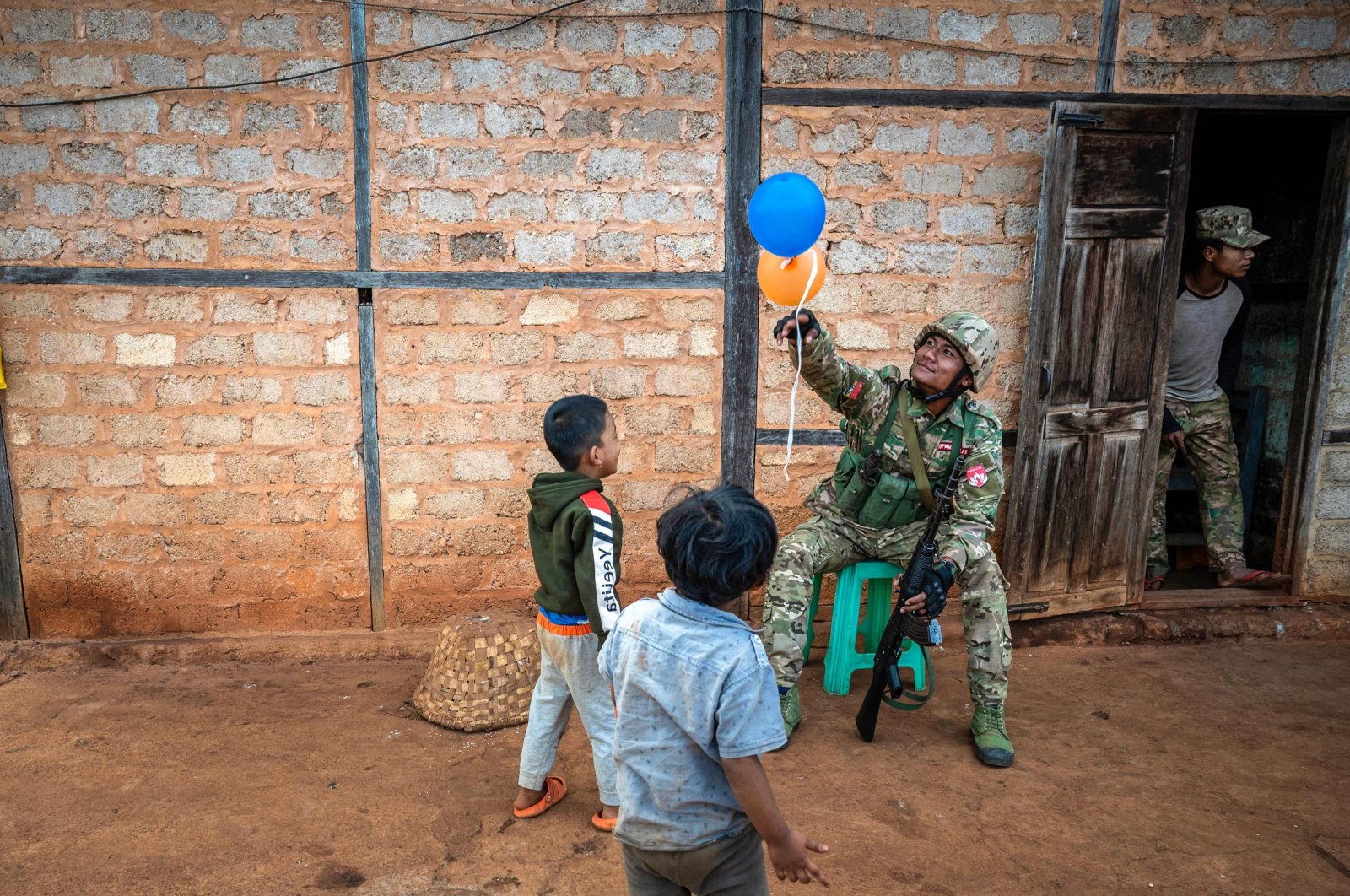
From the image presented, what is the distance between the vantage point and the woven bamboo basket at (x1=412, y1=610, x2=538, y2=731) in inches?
161

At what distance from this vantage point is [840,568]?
4129 millimetres

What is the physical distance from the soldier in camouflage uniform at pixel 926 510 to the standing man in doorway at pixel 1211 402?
2.17 metres

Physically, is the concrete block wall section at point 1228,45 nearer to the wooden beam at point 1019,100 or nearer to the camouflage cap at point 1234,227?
the wooden beam at point 1019,100

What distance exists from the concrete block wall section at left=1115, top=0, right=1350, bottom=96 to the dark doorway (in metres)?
0.81

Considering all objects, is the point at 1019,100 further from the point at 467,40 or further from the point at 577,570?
the point at 577,570

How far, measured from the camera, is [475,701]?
13.4 ft

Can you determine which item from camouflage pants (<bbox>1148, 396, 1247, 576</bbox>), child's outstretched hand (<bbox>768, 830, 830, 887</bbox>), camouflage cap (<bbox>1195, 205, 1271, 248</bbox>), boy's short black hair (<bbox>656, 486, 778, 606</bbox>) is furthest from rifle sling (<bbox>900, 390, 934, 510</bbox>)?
camouflage cap (<bbox>1195, 205, 1271, 248</bbox>)

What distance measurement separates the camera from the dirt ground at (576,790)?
3145mm

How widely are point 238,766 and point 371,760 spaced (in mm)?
520

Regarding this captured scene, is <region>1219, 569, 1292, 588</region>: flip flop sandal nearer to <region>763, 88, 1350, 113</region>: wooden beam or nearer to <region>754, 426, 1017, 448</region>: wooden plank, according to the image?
<region>754, 426, 1017, 448</region>: wooden plank

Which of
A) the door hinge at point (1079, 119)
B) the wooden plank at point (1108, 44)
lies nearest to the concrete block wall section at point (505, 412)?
the door hinge at point (1079, 119)

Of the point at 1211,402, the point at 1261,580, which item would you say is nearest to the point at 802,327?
the point at 1211,402

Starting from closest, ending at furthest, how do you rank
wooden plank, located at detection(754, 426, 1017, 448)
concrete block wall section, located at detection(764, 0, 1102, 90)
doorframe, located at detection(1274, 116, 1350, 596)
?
concrete block wall section, located at detection(764, 0, 1102, 90) < wooden plank, located at detection(754, 426, 1017, 448) < doorframe, located at detection(1274, 116, 1350, 596)

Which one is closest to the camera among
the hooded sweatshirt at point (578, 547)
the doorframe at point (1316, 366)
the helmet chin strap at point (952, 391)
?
the hooded sweatshirt at point (578, 547)
